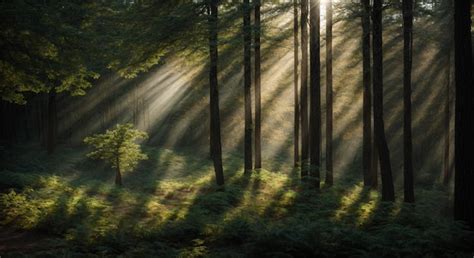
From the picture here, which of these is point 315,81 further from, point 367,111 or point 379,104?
point 367,111

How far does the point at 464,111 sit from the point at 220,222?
6.74 meters

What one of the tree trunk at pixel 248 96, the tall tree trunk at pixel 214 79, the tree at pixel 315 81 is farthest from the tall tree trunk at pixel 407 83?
the tall tree trunk at pixel 214 79

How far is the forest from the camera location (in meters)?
8.57

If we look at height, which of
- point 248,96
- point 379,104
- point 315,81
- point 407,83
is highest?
point 315,81

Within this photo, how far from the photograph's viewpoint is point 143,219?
1217 centimetres

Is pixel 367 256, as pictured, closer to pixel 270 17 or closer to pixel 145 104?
pixel 270 17

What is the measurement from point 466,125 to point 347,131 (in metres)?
26.3

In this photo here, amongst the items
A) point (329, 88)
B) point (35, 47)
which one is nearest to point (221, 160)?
point (329, 88)

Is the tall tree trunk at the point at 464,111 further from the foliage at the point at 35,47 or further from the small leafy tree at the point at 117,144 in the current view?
the small leafy tree at the point at 117,144

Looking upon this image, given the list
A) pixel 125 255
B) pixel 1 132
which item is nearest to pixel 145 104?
pixel 1 132

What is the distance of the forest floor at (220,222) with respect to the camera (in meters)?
7.73

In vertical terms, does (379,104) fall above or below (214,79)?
below

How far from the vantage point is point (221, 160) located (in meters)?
17.0

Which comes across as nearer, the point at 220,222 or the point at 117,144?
the point at 220,222
